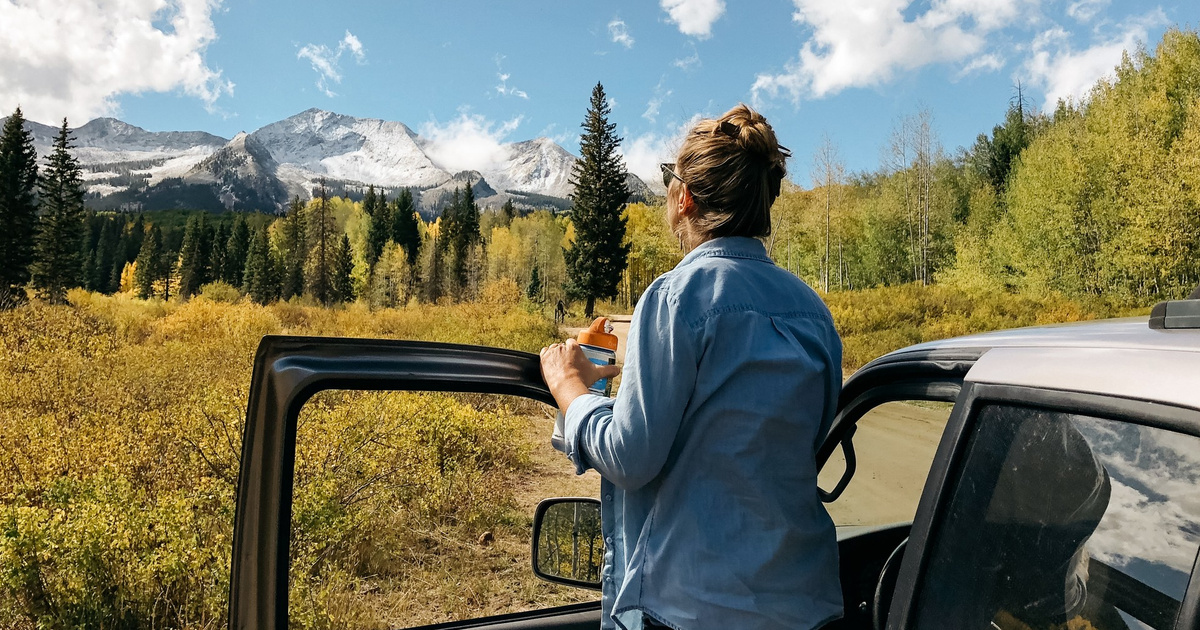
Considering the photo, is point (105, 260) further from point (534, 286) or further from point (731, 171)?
point (731, 171)

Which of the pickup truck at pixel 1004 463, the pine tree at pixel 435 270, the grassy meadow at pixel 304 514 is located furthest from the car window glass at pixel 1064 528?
the pine tree at pixel 435 270

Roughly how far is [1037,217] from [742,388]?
105ft

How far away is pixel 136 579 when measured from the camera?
3.61 metres

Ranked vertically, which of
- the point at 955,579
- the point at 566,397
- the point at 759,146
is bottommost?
the point at 955,579

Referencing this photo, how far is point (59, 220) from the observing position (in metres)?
44.9

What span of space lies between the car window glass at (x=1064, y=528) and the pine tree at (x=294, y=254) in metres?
66.9

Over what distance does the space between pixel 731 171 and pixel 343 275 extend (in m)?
72.8

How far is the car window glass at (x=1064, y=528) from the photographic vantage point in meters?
0.85

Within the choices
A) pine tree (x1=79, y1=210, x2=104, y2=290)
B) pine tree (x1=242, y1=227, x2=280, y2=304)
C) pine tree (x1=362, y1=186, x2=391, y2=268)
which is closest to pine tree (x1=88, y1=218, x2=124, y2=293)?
pine tree (x1=79, y1=210, x2=104, y2=290)

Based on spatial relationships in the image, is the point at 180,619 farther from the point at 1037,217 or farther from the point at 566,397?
the point at 1037,217

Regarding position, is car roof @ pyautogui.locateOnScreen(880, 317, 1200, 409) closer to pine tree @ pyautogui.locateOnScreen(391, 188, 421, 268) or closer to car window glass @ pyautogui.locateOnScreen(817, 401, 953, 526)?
car window glass @ pyautogui.locateOnScreen(817, 401, 953, 526)

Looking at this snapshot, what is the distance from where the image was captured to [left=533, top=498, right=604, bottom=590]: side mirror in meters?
1.85

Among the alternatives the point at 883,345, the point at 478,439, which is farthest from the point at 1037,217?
the point at 478,439

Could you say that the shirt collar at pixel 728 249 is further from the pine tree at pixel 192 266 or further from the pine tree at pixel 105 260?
the pine tree at pixel 105 260
